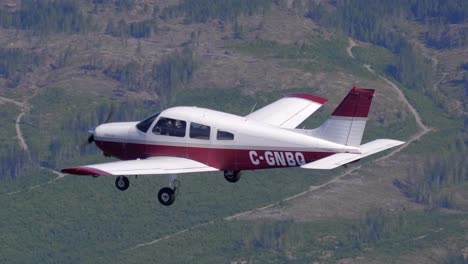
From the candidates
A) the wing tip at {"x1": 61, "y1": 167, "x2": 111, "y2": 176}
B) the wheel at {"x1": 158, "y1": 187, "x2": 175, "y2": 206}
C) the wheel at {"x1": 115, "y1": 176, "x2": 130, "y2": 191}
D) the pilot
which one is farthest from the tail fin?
the wing tip at {"x1": 61, "y1": 167, "x2": 111, "y2": 176}

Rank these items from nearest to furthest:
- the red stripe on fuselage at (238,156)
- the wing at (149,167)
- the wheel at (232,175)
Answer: the wing at (149,167), the red stripe on fuselage at (238,156), the wheel at (232,175)

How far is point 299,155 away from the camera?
9212 centimetres

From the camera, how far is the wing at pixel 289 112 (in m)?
101

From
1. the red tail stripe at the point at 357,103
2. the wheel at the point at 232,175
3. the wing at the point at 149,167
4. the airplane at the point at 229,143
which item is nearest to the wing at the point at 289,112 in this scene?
the wheel at the point at 232,175

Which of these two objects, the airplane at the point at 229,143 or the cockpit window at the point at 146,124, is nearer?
the airplane at the point at 229,143

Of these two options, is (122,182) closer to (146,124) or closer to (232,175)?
(146,124)

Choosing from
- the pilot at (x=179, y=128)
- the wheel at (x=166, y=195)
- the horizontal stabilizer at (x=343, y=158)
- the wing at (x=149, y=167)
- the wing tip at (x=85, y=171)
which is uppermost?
the pilot at (x=179, y=128)

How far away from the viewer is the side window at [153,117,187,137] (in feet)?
307

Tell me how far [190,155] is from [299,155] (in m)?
6.62

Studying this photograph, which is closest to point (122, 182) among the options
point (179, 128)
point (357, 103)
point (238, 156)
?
point (179, 128)

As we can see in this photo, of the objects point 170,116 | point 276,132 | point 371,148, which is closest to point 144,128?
point 170,116

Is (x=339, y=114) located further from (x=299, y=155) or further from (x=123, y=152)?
(x=123, y=152)

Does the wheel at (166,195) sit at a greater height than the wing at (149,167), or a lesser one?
lesser

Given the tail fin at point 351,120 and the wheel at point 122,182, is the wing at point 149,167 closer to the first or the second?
the wheel at point 122,182
